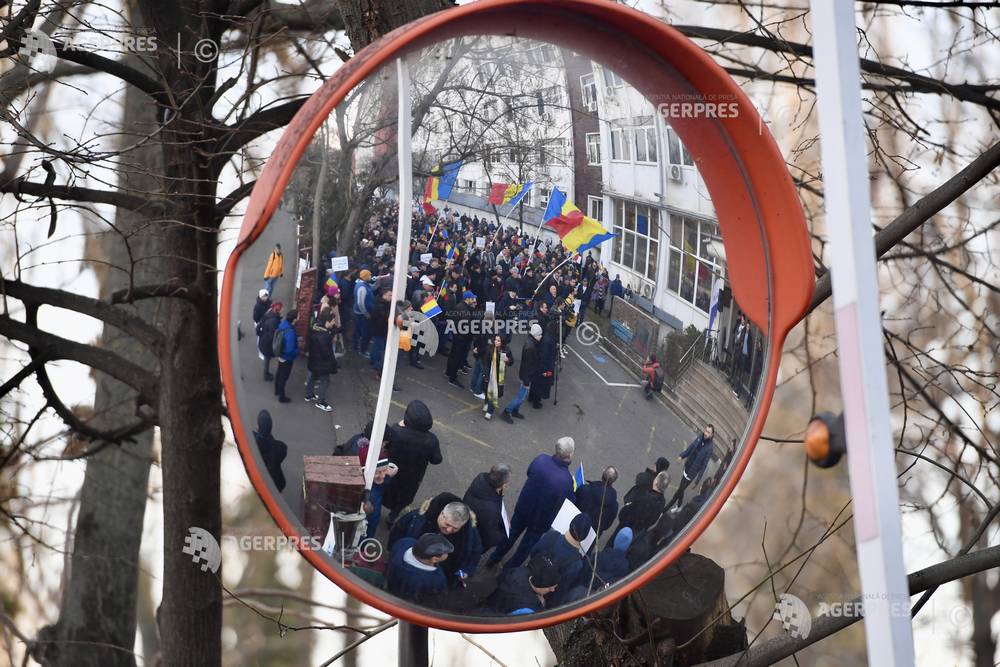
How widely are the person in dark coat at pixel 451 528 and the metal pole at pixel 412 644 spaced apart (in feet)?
0.88

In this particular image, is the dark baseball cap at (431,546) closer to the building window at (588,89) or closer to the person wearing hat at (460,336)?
the person wearing hat at (460,336)

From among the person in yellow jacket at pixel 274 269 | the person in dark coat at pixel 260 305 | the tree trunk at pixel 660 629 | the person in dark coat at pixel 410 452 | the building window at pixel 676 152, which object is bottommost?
the tree trunk at pixel 660 629

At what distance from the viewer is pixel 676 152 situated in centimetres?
225

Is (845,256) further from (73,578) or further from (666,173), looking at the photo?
(73,578)

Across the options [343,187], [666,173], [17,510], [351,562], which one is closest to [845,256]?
[666,173]

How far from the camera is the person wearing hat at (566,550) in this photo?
2.24 m

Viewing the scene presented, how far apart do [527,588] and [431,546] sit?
25cm

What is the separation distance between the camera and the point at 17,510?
6945 millimetres

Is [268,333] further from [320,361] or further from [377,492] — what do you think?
[377,492]

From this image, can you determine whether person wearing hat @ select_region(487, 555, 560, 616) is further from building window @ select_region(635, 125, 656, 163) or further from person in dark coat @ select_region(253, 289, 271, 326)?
building window @ select_region(635, 125, 656, 163)

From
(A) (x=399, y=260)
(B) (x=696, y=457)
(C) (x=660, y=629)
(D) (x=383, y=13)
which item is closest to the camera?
(A) (x=399, y=260)

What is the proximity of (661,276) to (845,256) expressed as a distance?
0.79 meters

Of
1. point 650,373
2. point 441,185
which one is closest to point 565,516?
point 650,373

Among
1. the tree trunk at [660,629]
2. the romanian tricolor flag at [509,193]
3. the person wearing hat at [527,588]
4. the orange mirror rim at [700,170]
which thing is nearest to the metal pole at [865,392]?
the orange mirror rim at [700,170]
